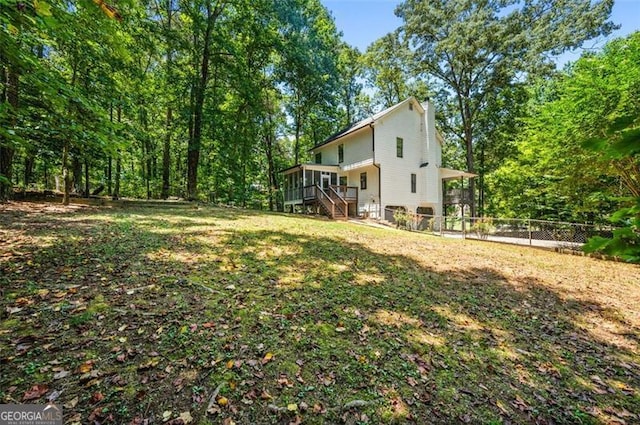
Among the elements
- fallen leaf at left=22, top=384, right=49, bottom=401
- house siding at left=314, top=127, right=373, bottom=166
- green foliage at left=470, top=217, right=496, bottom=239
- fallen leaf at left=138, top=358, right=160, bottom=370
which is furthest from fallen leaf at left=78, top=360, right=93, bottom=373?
house siding at left=314, top=127, right=373, bottom=166

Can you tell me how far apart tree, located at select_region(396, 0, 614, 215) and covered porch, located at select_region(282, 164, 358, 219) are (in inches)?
391

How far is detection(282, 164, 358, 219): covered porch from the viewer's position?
17969mm

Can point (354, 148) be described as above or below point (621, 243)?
above

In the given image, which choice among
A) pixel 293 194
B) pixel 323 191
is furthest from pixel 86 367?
pixel 293 194

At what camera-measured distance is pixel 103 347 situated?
9.71 ft

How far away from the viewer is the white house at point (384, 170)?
1892 centimetres

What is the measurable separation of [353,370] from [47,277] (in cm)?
447

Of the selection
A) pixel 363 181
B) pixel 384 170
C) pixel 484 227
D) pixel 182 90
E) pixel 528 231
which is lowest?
pixel 528 231

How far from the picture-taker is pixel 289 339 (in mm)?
3525

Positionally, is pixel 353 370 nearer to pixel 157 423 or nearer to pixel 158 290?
pixel 157 423

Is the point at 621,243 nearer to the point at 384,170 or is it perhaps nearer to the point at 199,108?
the point at 384,170

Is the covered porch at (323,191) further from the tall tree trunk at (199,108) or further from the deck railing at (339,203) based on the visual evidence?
the tall tree trunk at (199,108)

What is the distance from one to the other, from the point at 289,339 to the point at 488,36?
81.8 feet

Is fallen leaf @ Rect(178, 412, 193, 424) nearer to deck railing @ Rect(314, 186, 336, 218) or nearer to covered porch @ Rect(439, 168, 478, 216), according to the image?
deck railing @ Rect(314, 186, 336, 218)
